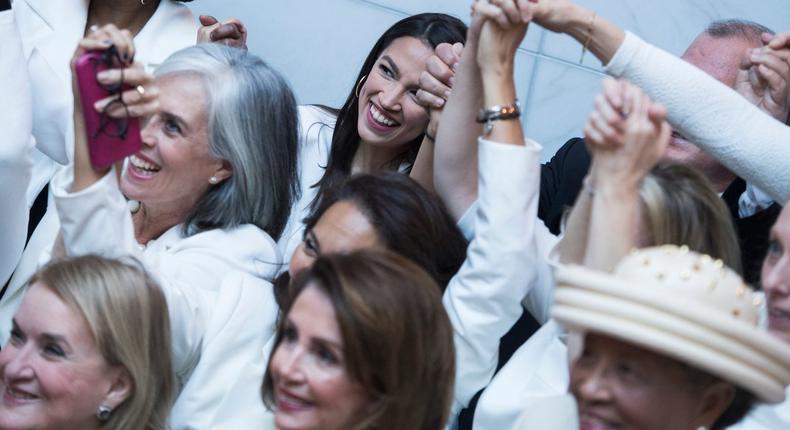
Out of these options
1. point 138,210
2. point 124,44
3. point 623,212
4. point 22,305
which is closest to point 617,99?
point 623,212

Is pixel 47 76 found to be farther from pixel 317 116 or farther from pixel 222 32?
pixel 317 116

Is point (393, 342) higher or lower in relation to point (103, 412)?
higher

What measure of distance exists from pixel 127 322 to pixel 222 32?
1244 millimetres

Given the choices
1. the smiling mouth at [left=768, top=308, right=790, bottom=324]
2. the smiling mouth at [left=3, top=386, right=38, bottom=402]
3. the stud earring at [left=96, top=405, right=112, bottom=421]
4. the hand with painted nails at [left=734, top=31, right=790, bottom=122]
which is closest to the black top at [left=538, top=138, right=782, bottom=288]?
the hand with painted nails at [left=734, top=31, right=790, bottom=122]

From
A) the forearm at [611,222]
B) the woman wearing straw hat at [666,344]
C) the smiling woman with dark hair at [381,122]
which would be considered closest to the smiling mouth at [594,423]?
the woman wearing straw hat at [666,344]

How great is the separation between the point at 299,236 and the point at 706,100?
115 centimetres

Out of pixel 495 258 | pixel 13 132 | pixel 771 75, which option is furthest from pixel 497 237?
pixel 13 132

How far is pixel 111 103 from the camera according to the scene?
283 cm

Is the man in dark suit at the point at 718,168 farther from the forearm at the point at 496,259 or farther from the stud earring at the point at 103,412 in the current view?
the stud earring at the point at 103,412

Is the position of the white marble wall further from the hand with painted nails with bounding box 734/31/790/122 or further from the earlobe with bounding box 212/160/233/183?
the hand with painted nails with bounding box 734/31/790/122

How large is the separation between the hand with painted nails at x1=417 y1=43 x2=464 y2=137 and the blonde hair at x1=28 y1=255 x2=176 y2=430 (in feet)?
2.50

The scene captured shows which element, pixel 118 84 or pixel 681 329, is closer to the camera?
pixel 681 329

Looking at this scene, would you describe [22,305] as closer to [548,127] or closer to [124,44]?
[124,44]

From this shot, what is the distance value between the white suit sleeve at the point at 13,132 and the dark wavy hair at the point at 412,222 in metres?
0.66
